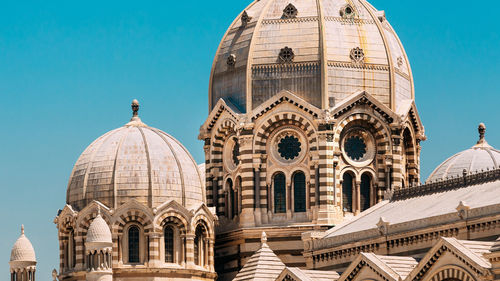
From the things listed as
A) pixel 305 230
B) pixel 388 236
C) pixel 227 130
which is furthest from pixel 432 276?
pixel 227 130

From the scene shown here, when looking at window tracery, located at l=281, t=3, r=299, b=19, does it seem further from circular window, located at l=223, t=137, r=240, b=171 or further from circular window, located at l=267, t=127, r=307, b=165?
circular window, located at l=223, t=137, r=240, b=171

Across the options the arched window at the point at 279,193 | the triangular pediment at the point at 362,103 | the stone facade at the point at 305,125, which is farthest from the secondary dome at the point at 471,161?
the arched window at the point at 279,193

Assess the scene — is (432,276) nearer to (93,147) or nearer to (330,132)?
(330,132)

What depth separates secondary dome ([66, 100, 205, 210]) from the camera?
99.7 metres

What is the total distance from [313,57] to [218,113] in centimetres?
722

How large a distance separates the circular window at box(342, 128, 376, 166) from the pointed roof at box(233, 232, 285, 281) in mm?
10576

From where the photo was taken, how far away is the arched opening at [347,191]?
102188mm

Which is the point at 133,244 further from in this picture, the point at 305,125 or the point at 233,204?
the point at 305,125

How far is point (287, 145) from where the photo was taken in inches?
4040

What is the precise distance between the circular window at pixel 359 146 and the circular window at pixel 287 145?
2785mm

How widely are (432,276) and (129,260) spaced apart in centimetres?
2503

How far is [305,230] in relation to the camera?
3942 inches

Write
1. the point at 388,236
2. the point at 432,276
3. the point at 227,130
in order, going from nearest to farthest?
the point at 432,276 → the point at 388,236 → the point at 227,130

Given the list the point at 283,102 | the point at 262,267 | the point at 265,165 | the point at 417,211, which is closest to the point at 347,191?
the point at 265,165
